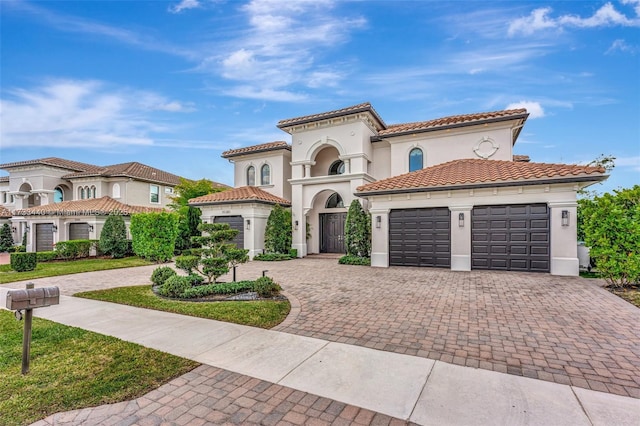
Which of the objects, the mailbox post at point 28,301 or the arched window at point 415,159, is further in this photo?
the arched window at point 415,159

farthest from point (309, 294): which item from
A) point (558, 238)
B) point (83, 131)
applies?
point (83, 131)

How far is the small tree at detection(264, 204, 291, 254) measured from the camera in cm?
1766

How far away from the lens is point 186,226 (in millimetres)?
20828

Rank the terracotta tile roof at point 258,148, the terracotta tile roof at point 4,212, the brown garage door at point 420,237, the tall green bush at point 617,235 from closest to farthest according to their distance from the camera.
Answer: the tall green bush at point 617,235 → the brown garage door at point 420,237 → the terracotta tile roof at point 258,148 → the terracotta tile roof at point 4,212

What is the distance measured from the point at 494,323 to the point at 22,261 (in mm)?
18726

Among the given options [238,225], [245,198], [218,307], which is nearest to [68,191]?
[238,225]

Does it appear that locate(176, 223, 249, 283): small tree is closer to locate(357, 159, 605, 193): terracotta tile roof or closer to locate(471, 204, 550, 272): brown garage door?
locate(357, 159, 605, 193): terracotta tile roof

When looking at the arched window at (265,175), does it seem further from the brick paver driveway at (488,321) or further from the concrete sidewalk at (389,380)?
the concrete sidewalk at (389,380)

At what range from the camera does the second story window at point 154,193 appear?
28.6 metres

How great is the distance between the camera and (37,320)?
6.00m

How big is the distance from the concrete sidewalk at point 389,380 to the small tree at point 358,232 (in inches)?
412

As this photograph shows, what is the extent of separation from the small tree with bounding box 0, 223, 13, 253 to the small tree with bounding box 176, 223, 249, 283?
28280 millimetres

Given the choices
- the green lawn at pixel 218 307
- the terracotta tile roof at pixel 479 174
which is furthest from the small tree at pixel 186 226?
the terracotta tile roof at pixel 479 174

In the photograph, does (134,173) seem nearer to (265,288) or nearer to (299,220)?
(299,220)
